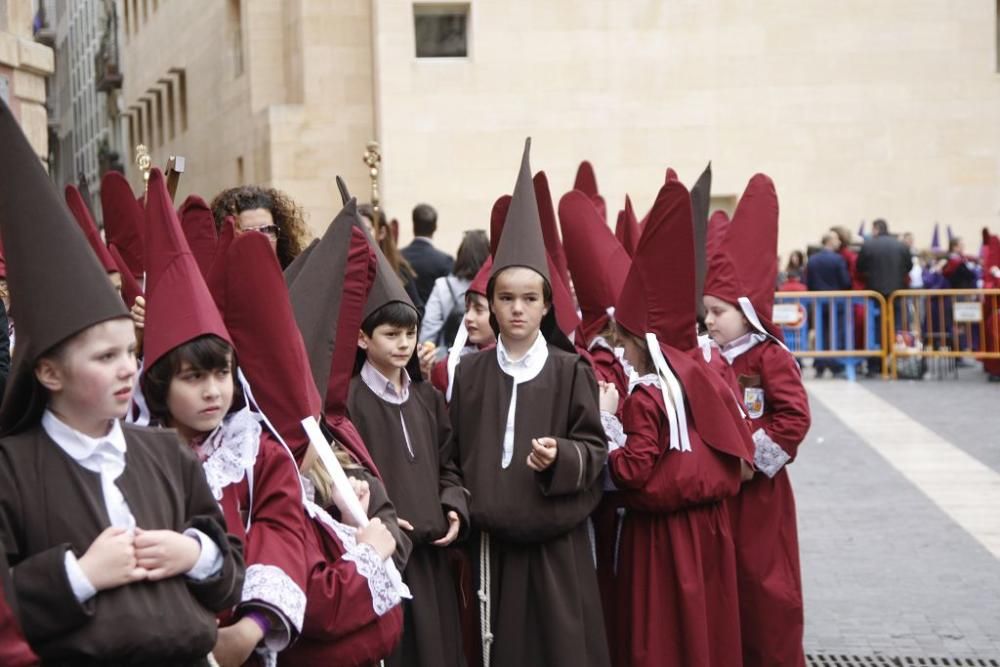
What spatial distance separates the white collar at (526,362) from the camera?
5883mm

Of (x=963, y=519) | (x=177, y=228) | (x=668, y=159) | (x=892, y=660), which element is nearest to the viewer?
(x=177, y=228)

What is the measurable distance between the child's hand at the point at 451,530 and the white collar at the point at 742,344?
198 centimetres

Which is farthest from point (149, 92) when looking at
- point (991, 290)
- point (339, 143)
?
point (991, 290)

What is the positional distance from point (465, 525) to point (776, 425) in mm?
1862

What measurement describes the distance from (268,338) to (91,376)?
0.94 m

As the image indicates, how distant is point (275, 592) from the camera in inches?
158

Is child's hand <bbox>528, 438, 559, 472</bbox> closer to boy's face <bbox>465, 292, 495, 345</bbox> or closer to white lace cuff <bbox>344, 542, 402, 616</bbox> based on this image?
white lace cuff <bbox>344, 542, 402, 616</bbox>

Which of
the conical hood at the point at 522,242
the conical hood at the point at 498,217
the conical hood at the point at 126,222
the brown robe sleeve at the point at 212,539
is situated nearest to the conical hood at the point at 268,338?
the brown robe sleeve at the point at 212,539

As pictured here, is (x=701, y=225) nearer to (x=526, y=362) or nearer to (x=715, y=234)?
(x=715, y=234)

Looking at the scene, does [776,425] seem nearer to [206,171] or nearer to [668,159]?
[668,159]

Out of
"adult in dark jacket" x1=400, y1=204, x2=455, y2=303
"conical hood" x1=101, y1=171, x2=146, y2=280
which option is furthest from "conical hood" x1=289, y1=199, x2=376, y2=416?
"adult in dark jacket" x1=400, y1=204, x2=455, y2=303

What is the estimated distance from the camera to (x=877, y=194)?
28391mm

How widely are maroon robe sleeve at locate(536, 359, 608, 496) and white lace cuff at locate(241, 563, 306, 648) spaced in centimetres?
172

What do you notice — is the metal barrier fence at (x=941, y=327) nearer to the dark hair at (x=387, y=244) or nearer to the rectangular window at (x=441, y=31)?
the rectangular window at (x=441, y=31)
